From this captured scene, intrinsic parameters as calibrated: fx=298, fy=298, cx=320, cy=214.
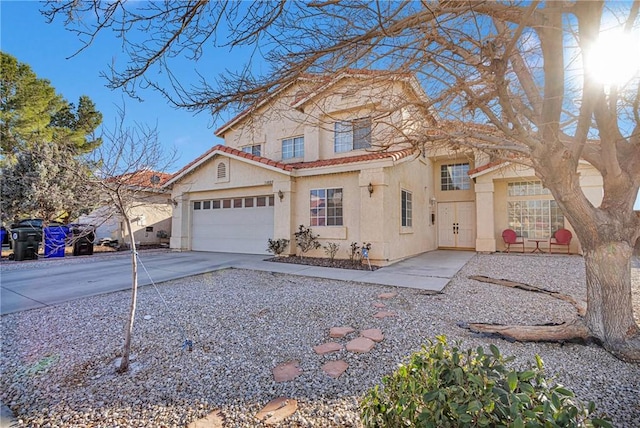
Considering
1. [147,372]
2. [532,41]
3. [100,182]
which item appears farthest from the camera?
[532,41]

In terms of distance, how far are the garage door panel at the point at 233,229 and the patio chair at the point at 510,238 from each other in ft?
35.1

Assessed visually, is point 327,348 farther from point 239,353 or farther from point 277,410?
point 277,410

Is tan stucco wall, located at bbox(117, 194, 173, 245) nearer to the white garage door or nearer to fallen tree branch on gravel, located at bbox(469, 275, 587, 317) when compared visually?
the white garage door

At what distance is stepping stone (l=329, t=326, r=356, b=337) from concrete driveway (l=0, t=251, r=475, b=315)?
312 centimetres

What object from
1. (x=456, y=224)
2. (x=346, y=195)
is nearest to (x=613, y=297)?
(x=346, y=195)

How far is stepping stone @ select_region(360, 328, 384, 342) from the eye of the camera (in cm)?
429

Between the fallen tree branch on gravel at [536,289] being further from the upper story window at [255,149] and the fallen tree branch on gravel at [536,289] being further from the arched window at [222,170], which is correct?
the upper story window at [255,149]

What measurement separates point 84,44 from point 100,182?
5.09ft

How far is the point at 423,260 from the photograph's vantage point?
457 inches

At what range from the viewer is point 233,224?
1443cm

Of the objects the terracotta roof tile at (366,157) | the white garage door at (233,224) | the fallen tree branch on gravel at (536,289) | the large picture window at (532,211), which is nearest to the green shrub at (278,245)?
the white garage door at (233,224)

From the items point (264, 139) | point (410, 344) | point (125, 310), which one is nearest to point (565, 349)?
point (410, 344)

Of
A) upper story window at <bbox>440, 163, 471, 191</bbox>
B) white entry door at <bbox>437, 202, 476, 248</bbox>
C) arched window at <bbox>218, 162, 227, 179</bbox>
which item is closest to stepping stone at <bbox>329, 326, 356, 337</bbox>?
arched window at <bbox>218, 162, 227, 179</bbox>

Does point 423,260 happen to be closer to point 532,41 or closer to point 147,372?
point 532,41
